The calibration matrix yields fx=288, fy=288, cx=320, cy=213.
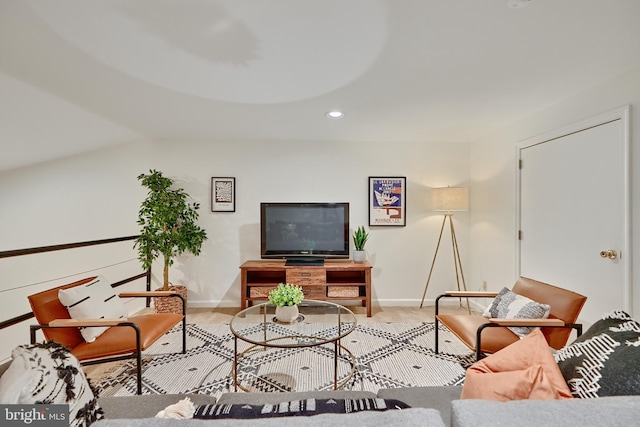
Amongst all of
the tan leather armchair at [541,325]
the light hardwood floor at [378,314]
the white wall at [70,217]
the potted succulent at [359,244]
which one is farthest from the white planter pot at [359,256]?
the white wall at [70,217]

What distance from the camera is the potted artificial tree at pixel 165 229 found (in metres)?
3.33

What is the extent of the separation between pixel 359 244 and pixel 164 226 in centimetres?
240

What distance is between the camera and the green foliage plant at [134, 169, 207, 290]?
3326 millimetres

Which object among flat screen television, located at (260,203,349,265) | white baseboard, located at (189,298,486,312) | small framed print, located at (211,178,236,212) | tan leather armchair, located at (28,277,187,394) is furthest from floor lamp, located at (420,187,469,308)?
tan leather armchair, located at (28,277,187,394)

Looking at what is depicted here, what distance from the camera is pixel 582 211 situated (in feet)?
7.70

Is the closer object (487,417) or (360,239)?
(487,417)

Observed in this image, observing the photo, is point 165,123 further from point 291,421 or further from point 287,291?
point 291,421

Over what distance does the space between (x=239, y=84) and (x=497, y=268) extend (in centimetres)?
342

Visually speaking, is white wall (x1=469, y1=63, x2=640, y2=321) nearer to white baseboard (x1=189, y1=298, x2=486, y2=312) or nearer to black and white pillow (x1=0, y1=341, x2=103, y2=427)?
white baseboard (x1=189, y1=298, x2=486, y2=312)

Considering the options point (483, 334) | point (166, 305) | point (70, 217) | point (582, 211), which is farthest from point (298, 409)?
point (70, 217)

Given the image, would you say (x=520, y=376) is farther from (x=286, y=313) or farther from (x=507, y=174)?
(x=507, y=174)

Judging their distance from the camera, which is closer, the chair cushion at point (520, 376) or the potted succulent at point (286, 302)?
the chair cushion at point (520, 376)

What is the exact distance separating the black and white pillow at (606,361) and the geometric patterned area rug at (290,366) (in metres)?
1.22

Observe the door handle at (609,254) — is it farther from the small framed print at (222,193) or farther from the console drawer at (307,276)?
the small framed print at (222,193)
